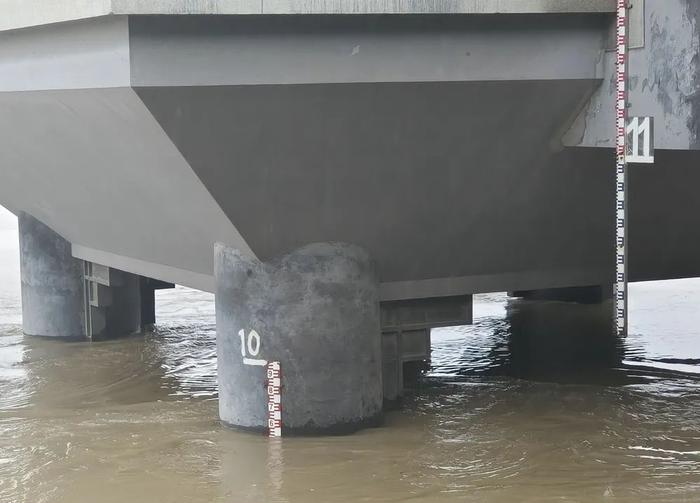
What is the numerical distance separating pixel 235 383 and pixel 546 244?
12.2ft

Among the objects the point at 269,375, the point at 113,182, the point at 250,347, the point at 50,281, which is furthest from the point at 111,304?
the point at 269,375

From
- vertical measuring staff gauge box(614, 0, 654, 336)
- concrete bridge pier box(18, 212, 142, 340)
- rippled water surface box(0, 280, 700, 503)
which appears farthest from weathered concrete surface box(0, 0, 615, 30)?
concrete bridge pier box(18, 212, 142, 340)

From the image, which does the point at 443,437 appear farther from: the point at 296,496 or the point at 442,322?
the point at 296,496

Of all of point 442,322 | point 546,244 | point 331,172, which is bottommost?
point 442,322

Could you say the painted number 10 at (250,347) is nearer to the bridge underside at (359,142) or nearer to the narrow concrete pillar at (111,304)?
the bridge underside at (359,142)

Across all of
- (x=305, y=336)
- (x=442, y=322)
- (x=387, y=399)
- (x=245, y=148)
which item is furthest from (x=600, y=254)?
(x=245, y=148)

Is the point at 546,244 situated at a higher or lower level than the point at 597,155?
lower

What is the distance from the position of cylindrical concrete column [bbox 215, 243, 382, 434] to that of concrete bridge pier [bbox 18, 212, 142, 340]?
658cm

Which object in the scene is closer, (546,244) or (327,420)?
(327,420)

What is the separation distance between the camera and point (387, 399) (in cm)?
1324

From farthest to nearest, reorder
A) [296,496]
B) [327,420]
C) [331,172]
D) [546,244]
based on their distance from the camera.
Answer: [546,244] < [327,420] < [331,172] < [296,496]

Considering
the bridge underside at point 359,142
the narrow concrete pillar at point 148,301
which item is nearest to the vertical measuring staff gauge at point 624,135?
the bridge underside at point 359,142

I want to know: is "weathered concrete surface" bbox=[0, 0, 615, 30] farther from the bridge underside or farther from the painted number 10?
the painted number 10

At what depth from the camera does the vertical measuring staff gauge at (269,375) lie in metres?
12.0
